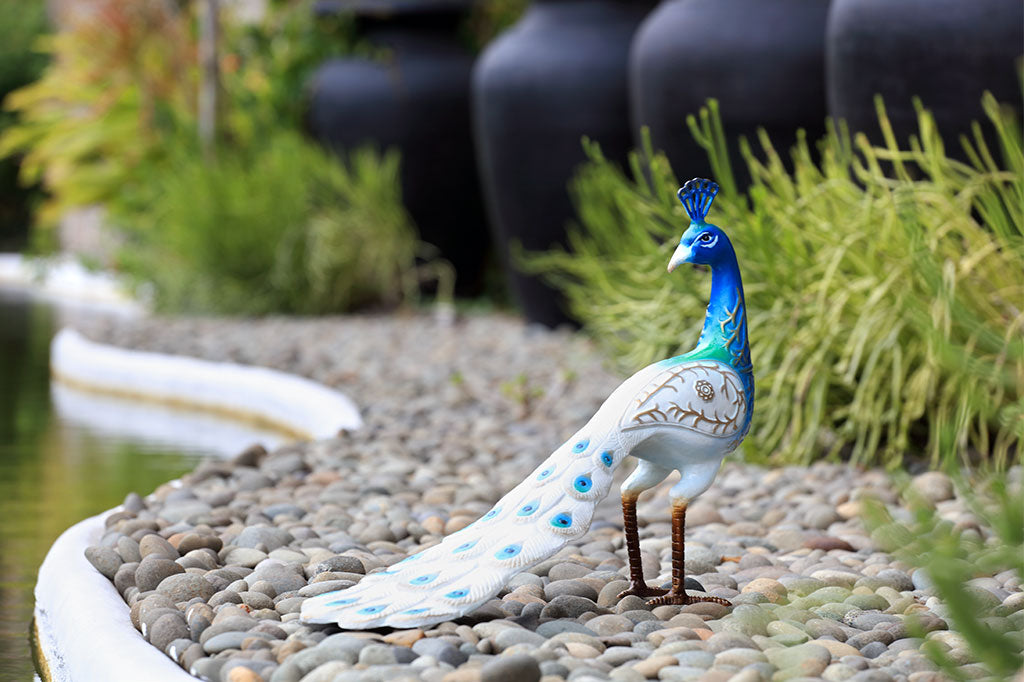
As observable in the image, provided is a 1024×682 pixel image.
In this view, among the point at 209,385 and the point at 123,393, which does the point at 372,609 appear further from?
the point at 123,393

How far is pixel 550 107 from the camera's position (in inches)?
229

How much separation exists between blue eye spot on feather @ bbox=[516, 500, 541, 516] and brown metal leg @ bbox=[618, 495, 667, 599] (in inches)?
6.8

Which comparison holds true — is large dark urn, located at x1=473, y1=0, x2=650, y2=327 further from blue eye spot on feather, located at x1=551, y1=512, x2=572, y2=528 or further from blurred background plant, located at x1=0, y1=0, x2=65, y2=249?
blurred background plant, located at x1=0, y1=0, x2=65, y2=249

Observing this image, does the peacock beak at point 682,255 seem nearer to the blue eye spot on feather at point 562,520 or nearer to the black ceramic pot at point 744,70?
the blue eye spot on feather at point 562,520

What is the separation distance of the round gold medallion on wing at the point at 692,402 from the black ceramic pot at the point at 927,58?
1.85 m

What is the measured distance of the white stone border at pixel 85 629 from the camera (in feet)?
5.75

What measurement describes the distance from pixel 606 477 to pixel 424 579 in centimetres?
28

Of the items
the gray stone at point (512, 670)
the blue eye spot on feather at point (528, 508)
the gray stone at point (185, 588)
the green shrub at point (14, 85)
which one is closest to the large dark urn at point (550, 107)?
the gray stone at point (185, 588)

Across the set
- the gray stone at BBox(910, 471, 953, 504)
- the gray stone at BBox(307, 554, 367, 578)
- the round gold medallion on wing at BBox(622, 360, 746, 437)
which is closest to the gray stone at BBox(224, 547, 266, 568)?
the gray stone at BBox(307, 554, 367, 578)

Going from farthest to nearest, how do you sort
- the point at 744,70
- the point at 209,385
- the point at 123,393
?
the point at 123,393 < the point at 209,385 < the point at 744,70

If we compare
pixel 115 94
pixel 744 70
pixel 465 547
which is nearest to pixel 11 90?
pixel 115 94

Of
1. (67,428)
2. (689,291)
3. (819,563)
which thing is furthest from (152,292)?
(819,563)

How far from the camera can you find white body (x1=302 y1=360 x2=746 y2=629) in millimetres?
1715

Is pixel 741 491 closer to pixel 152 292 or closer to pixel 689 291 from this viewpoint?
pixel 689 291
